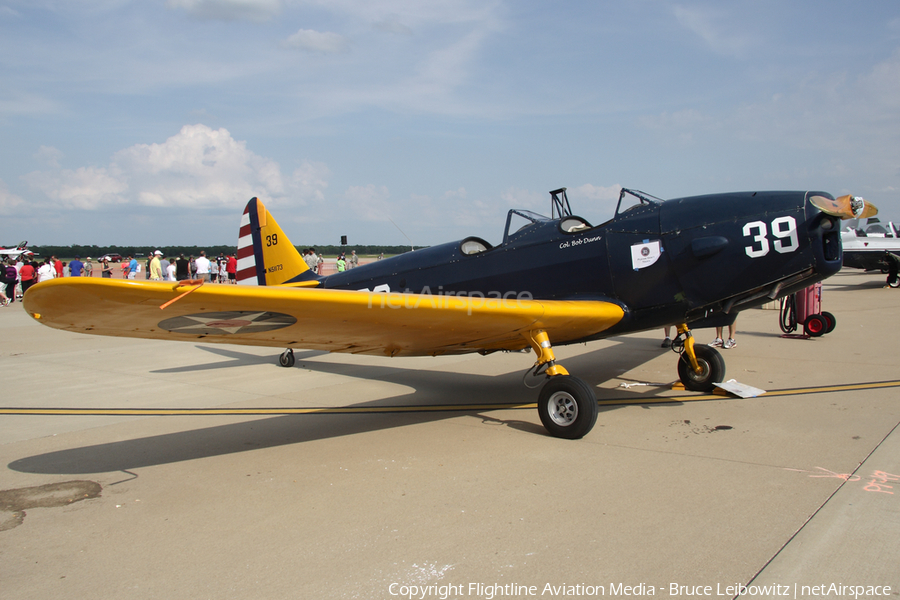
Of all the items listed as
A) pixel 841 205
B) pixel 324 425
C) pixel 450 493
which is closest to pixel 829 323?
pixel 841 205

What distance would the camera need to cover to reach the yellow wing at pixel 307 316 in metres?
3.12

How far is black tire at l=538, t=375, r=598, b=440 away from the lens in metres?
4.50

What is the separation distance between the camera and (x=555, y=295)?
5.61 meters

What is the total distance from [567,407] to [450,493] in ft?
4.83

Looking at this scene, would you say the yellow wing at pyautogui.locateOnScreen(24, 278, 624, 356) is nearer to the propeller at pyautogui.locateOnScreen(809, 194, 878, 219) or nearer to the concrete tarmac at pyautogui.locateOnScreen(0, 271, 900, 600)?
the concrete tarmac at pyautogui.locateOnScreen(0, 271, 900, 600)

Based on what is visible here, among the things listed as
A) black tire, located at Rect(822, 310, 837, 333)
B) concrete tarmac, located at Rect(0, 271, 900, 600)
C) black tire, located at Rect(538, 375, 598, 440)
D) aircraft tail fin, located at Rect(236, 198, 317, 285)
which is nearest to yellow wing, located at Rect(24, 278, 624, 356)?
black tire, located at Rect(538, 375, 598, 440)

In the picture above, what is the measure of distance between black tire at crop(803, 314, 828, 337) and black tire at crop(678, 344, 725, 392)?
476 cm

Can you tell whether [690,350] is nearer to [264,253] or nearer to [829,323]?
[829,323]

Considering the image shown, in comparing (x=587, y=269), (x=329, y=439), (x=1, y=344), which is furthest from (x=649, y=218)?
(x=1, y=344)

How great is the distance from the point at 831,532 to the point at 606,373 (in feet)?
15.2

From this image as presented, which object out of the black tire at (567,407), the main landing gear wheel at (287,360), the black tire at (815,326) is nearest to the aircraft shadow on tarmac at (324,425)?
the black tire at (567,407)

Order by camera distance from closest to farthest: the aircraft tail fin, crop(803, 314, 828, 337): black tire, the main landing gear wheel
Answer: the main landing gear wheel
the aircraft tail fin
crop(803, 314, 828, 337): black tire

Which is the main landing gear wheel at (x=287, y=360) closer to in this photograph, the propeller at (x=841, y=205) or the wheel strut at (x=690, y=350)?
the wheel strut at (x=690, y=350)

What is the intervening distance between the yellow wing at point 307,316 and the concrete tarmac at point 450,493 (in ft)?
2.67
